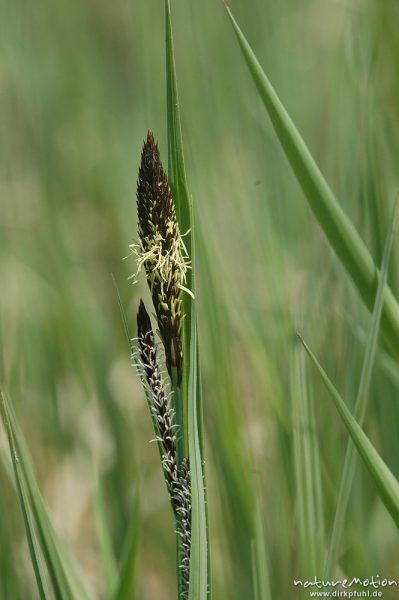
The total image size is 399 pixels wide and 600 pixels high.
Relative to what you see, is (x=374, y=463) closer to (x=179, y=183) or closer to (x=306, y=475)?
(x=306, y=475)

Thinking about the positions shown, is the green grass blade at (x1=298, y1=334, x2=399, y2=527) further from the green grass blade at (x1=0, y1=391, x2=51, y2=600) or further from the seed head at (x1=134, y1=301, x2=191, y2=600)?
the green grass blade at (x1=0, y1=391, x2=51, y2=600)

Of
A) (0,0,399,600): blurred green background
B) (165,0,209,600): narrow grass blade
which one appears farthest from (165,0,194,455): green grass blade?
(0,0,399,600): blurred green background

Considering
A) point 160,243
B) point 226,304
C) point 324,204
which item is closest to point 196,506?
point 160,243

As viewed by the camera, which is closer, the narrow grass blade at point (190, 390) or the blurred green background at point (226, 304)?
the narrow grass blade at point (190, 390)

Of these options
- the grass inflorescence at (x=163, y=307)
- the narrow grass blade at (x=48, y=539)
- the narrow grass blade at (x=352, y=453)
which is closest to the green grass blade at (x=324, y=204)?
the narrow grass blade at (x=352, y=453)

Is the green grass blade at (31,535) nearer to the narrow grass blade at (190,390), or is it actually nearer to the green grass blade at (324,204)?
the narrow grass blade at (190,390)

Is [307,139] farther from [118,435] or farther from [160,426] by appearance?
[160,426]
